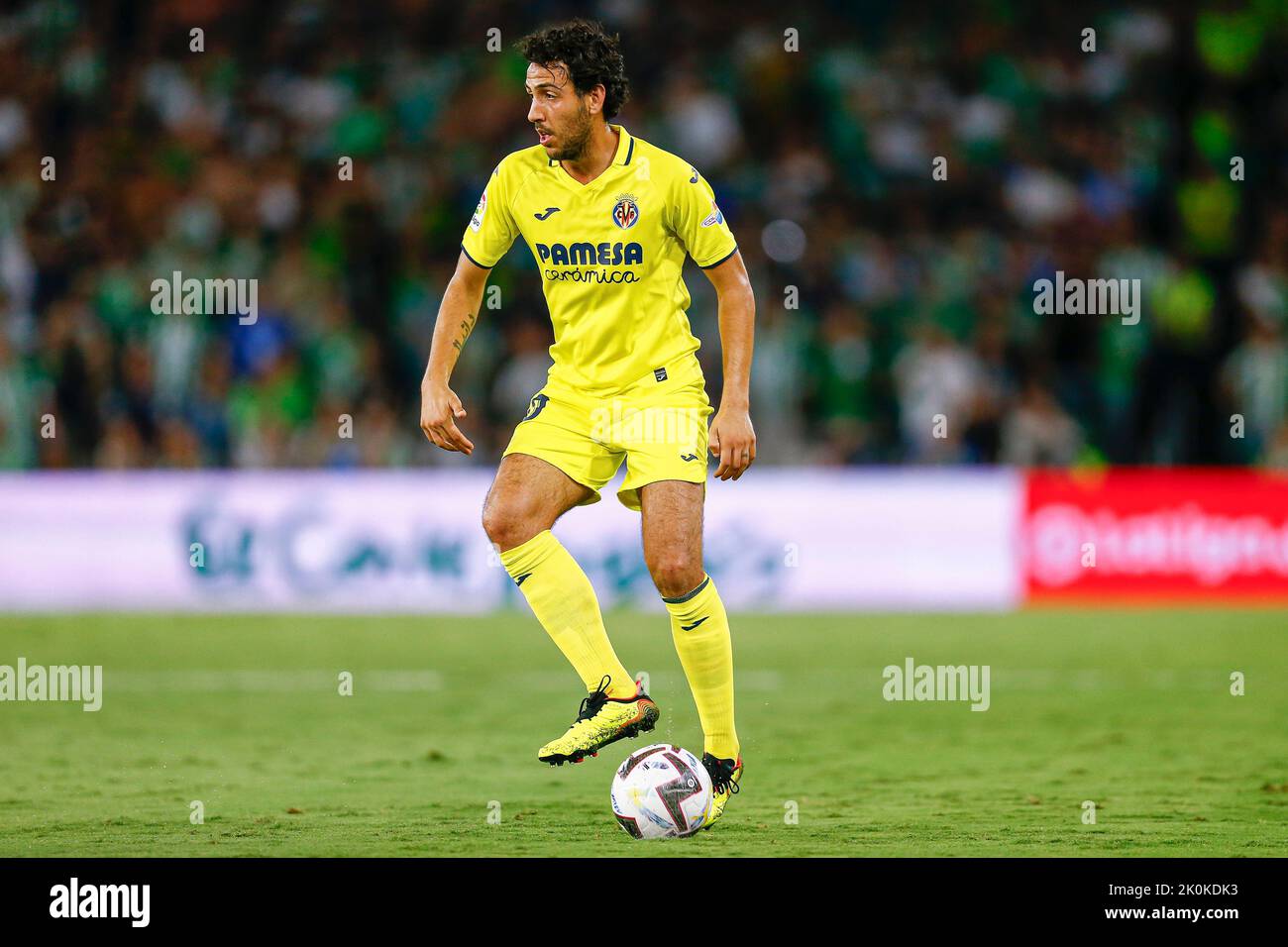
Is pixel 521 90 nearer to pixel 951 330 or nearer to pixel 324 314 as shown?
pixel 324 314

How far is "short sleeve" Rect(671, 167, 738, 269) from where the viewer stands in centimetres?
641

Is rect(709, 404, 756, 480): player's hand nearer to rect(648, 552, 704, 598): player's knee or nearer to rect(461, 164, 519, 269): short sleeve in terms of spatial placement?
rect(648, 552, 704, 598): player's knee

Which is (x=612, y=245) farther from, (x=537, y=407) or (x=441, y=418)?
(x=441, y=418)

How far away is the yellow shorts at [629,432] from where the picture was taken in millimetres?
6398

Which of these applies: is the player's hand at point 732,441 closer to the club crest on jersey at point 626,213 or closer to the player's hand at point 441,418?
the club crest on jersey at point 626,213

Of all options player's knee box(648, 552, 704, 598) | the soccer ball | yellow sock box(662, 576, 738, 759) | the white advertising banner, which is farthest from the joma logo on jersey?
the white advertising banner

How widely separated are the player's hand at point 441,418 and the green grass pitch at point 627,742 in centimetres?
133

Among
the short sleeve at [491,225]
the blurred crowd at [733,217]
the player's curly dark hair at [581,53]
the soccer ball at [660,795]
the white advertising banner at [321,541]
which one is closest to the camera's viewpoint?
the soccer ball at [660,795]

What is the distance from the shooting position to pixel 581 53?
6227 millimetres

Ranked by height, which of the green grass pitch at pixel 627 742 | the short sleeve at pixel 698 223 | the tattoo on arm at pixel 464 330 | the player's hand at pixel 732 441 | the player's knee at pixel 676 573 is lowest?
the green grass pitch at pixel 627 742

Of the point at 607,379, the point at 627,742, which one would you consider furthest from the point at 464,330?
the point at 627,742

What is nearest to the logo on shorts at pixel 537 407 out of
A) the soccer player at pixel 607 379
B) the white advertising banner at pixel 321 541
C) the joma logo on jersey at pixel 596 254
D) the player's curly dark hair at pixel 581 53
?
the soccer player at pixel 607 379

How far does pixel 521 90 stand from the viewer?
57.0ft
